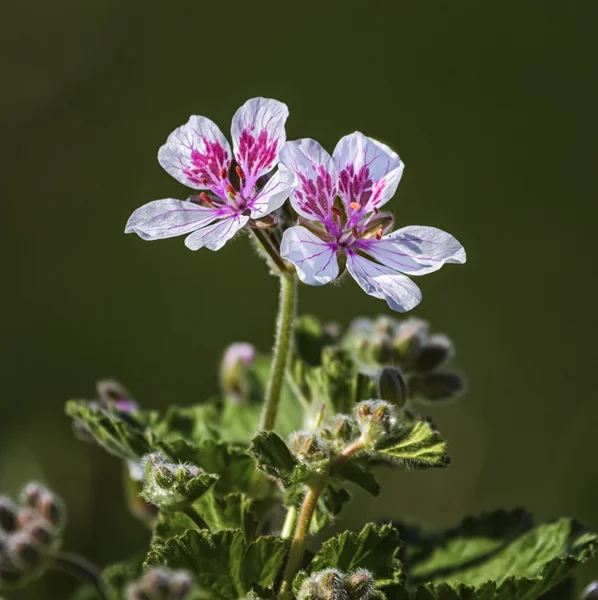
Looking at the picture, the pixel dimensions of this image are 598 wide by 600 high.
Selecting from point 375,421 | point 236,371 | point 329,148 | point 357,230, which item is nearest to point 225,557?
point 375,421

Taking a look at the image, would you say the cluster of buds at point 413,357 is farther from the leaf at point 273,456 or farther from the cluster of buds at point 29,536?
the cluster of buds at point 29,536

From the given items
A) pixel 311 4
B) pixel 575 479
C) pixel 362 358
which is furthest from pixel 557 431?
pixel 362 358

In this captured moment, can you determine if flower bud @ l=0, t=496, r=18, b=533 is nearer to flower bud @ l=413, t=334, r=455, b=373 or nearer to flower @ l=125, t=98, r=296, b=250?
flower @ l=125, t=98, r=296, b=250

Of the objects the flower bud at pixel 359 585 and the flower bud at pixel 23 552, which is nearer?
the flower bud at pixel 359 585

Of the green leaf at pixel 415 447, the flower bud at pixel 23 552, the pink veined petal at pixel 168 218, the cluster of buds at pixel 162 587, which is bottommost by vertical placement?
the flower bud at pixel 23 552

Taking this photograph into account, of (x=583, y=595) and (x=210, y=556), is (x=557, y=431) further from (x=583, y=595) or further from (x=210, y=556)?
(x=210, y=556)

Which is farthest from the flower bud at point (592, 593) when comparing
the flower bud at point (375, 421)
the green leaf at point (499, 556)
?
the flower bud at point (375, 421)

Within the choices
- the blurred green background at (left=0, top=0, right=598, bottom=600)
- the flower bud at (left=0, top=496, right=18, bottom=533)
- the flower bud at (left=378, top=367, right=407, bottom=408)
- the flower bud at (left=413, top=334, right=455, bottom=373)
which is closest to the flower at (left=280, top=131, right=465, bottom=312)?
the flower bud at (left=378, top=367, right=407, bottom=408)
